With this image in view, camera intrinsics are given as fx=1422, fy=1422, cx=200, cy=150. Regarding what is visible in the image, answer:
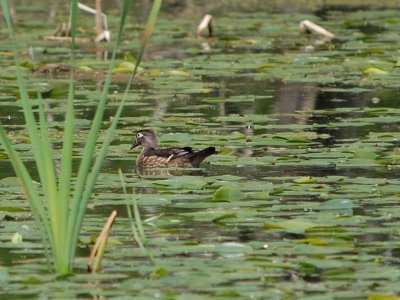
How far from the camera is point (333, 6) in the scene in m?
27.3

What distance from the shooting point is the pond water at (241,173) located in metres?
6.68

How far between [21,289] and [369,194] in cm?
308

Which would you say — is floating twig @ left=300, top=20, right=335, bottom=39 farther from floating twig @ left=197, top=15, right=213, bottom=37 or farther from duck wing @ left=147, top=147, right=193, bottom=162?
duck wing @ left=147, top=147, right=193, bottom=162

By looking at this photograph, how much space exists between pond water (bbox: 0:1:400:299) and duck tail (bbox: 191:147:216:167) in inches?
2.6

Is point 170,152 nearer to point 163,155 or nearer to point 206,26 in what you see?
point 163,155

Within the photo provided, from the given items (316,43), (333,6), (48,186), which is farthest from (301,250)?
(333,6)

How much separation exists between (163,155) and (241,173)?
100cm

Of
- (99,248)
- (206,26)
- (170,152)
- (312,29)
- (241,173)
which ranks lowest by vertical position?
(99,248)

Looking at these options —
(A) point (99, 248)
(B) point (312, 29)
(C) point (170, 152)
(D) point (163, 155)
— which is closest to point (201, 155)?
(C) point (170, 152)

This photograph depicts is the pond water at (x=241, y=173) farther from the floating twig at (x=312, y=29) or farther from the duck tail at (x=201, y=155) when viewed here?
the floating twig at (x=312, y=29)

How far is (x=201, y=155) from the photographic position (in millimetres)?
10453

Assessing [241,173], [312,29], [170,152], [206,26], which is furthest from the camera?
[206,26]

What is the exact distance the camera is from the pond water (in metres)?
6.68

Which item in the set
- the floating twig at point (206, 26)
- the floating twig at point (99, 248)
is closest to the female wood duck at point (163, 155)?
the floating twig at point (99, 248)
